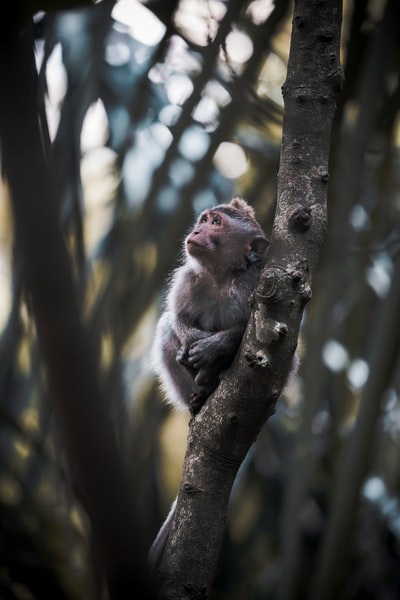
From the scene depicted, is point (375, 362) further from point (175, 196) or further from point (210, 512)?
point (175, 196)

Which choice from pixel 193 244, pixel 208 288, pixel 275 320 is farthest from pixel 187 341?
pixel 275 320

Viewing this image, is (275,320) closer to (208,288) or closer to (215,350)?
(215,350)

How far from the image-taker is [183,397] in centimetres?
505

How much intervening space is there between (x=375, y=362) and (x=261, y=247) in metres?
1.29

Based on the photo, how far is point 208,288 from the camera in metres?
A: 4.93

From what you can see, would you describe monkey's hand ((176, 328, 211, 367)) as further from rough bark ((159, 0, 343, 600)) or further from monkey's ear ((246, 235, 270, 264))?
rough bark ((159, 0, 343, 600))

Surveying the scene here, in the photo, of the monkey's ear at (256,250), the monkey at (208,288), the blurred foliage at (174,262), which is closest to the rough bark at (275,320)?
the blurred foliage at (174,262)

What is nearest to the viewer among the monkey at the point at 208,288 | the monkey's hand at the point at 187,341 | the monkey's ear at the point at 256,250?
the monkey's hand at the point at 187,341

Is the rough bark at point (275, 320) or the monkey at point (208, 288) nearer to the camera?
the rough bark at point (275, 320)

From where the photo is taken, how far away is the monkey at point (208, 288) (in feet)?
15.4

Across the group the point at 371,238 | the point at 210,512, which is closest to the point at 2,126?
the point at 210,512

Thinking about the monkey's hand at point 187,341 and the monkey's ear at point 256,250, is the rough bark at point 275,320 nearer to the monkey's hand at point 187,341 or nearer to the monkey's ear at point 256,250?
the monkey's hand at point 187,341

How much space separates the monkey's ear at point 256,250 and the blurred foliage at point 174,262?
5.7 inches

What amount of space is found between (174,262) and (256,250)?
3.55 feet
